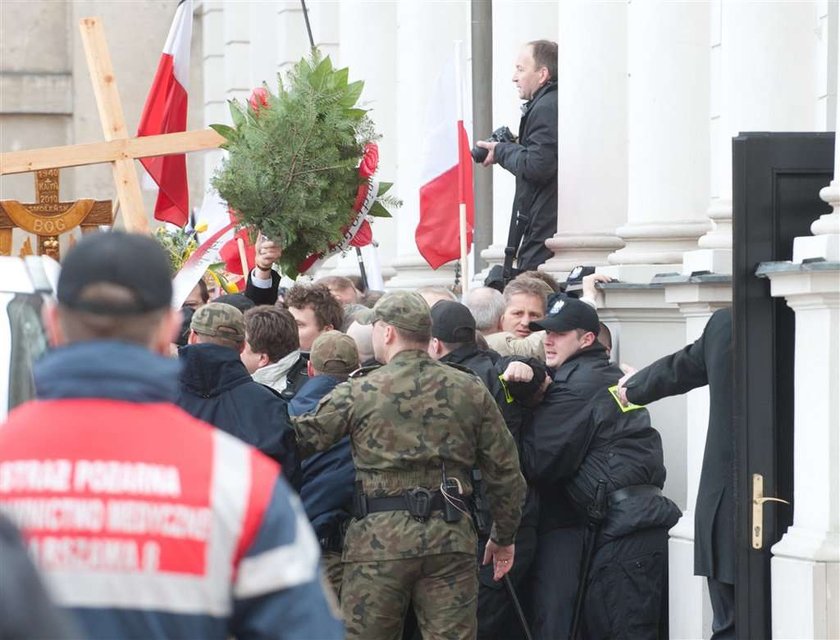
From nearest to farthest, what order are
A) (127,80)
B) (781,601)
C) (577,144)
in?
(781,601) → (577,144) → (127,80)

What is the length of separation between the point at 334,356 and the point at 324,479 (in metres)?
0.49

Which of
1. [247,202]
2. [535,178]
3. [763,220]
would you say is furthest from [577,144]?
[763,220]

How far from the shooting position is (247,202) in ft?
29.2

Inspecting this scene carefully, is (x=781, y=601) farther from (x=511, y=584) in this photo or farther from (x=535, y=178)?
(x=535, y=178)

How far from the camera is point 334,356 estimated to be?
282 inches

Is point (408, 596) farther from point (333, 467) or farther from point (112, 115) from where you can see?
point (112, 115)

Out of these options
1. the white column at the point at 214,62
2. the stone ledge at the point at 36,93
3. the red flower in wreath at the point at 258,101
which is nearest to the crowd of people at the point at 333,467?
the red flower in wreath at the point at 258,101

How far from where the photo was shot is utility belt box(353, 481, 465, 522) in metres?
6.55

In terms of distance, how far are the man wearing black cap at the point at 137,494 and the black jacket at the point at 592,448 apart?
461 centimetres

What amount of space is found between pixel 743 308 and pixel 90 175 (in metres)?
20.9

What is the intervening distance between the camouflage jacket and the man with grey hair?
6.91ft

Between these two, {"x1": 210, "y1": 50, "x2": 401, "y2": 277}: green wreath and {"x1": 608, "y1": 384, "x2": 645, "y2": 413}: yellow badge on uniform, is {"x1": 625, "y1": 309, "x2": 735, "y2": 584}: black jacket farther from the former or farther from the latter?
{"x1": 210, "y1": 50, "x2": 401, "y2": 277}: green wreath

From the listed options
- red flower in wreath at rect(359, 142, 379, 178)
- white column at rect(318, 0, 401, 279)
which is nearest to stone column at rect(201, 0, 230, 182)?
white column at rect(318, 0, 401, 279)

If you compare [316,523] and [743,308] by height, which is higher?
[743,308]
